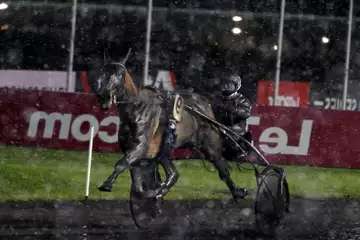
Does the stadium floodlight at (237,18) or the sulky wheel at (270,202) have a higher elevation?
the stadium floodlight at (237,18)

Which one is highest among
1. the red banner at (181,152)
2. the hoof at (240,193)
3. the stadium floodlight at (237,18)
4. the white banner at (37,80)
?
the stadium floodlight at (237,18)

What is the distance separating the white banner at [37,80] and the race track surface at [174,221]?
977 cm

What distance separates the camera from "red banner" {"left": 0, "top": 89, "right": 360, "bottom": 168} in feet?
61.4

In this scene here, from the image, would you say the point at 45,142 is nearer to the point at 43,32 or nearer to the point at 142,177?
the point at 43,32

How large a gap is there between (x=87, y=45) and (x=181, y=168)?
6.69 m

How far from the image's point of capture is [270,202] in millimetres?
9758

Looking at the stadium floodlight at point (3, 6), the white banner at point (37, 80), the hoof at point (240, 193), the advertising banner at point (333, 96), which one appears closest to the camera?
the hoof at point (240, 193)

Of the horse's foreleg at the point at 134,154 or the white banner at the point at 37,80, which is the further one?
the white banner at the point at 37,80

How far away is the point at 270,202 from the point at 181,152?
901cm

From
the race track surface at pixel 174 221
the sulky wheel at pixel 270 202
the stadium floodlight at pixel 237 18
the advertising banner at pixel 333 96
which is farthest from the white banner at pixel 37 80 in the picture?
the sulky wheel at pixel 270 202

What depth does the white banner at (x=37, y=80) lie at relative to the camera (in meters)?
21.7

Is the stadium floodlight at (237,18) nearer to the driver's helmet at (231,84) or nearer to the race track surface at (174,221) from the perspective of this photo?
the race track surface at (174,221)

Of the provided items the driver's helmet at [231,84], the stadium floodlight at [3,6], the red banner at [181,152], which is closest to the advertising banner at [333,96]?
the red banner at [181,152]

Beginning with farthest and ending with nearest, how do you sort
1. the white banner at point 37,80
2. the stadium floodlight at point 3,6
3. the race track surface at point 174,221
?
the stadium floodlight at point 3,6, the white banner at point 37,80, the race track surface at point 174,221
